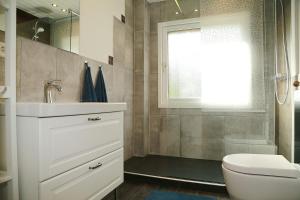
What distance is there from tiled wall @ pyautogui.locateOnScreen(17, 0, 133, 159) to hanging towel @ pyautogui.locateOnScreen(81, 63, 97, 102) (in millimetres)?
43

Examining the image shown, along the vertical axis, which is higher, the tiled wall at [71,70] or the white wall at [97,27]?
the white wall at [97,27]

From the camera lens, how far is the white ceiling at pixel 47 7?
1.44 metres

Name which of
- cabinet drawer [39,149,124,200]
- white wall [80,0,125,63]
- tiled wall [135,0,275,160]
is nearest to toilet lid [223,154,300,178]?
tiled wall [135,0,275,160]

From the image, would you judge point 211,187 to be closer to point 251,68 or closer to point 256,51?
point 251,68

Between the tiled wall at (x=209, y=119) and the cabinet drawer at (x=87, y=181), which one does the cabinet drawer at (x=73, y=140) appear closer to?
the cabinet drawer at (x=87, y=181)

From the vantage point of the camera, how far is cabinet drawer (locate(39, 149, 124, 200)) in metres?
1.11

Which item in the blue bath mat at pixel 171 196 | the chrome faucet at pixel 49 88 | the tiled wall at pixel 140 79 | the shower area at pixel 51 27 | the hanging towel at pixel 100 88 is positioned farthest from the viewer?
the tiled wall at pixel 140 79

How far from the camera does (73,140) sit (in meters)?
1.24

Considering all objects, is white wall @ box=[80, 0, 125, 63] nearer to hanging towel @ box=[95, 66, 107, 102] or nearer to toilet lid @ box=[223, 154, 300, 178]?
hanging towel @ box=[95, 66, 107, 102]

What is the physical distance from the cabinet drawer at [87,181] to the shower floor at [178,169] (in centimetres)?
59

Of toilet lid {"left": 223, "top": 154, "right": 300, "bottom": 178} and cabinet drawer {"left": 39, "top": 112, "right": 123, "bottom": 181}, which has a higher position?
cabinet drawer {"left": 39, "top": 112, "right": 123, "bottom": 181}

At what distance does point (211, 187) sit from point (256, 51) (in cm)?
142

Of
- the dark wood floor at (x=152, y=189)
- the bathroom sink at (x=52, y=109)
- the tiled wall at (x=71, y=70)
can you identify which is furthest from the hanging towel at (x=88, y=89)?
the dark wood floor at (x=152, y=189)

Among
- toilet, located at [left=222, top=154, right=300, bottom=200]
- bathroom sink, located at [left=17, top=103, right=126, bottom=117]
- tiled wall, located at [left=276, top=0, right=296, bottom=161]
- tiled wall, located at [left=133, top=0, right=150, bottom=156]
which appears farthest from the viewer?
tiled wall, located at [left=133, top=0, right=150, bottom=156]
